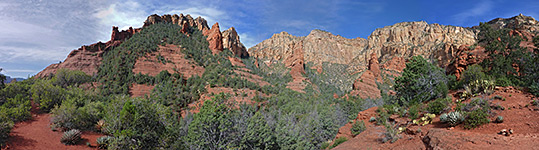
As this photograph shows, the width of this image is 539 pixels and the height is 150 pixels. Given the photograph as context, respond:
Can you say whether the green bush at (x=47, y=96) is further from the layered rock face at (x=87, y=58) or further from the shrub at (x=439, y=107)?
the shrub at (x=439, y=107)

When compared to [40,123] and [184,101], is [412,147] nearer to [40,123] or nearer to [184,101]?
[40,123]

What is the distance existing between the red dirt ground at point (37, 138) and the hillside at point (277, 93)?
146mm

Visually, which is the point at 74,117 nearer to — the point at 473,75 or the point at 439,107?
the point at 439,107

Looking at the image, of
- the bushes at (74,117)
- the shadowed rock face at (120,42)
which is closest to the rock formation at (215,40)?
the shadowed rock face at (120,42)

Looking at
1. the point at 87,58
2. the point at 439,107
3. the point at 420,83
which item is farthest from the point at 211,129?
the point at 87,58

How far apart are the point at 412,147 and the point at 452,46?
65.6 m

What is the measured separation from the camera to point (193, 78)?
50.7 metres

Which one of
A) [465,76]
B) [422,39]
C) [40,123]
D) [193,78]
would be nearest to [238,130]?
[465,76]

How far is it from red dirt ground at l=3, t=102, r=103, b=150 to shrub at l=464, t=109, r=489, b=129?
1959 cm

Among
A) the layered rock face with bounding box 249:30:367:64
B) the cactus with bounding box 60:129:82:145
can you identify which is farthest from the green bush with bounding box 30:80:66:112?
the layered rock face with bounding box 249:30:367:64

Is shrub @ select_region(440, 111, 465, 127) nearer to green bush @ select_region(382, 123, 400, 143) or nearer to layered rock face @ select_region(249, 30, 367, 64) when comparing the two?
green bush @ select_region(382, 123, 400, 143)

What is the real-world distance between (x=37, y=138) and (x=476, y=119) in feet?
74.7

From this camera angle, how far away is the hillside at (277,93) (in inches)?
408

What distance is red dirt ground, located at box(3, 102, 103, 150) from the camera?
13.2 meters
